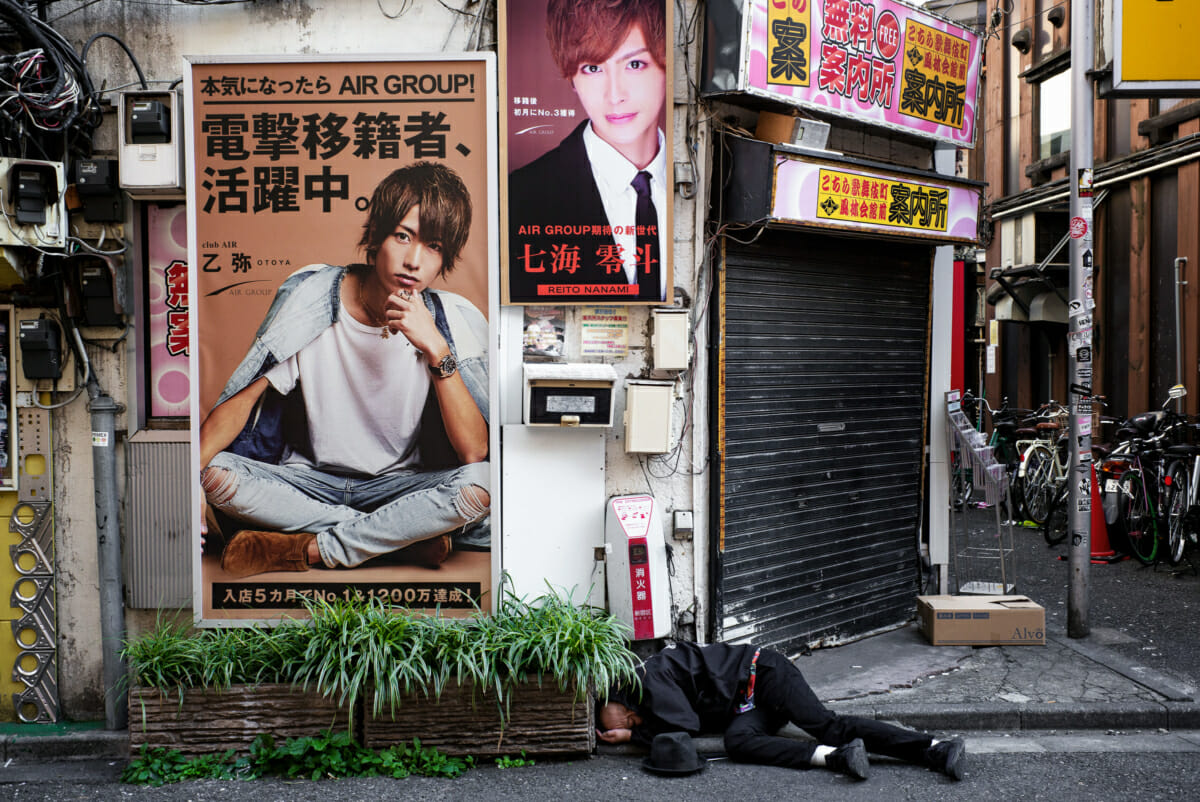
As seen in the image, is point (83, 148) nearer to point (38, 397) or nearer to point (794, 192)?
point (38, 397)

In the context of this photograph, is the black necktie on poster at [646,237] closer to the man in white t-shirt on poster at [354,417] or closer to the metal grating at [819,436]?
the metal grating at [819,436]

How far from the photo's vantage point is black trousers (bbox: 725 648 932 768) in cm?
522

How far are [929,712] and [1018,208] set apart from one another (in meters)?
15.0

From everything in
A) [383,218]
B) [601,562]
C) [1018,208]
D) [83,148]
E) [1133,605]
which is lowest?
[1133,605]

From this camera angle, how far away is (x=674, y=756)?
5.17 m

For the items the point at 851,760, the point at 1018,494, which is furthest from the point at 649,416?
the point at 1018,494

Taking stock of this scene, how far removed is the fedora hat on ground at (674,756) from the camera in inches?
203

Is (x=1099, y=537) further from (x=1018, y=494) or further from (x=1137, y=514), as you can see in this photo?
(x=1018, y=494)

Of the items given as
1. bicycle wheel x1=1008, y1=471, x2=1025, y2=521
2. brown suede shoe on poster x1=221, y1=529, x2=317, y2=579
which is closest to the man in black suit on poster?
brown suede shoe on poster x1=221, y1=529, x2=317, y2=579

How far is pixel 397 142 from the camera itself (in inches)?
245

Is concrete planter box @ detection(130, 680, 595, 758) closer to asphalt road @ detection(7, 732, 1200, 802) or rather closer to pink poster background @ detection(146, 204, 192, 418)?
asphalt road @ detection(7, 732, 1200, 802)

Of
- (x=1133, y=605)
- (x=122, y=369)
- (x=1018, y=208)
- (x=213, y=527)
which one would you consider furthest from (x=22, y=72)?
(x=1018, y=208)

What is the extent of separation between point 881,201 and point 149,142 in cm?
516

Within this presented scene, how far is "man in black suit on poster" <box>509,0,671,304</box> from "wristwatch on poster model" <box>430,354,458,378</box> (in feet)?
1.92
